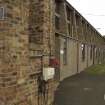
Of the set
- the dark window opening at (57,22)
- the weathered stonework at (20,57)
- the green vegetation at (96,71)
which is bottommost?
the green vegetation at (96,71)

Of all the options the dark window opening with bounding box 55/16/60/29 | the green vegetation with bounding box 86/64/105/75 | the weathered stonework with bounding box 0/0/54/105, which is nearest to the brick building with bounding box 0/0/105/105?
the weathered stonework with bounding box 0/0/54/105

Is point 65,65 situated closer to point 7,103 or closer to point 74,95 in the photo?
point 74,95

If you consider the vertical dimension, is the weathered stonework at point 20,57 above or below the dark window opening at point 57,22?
below

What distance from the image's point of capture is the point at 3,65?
6477mm

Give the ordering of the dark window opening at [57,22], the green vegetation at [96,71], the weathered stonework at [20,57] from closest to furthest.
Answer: the weathered stonework at [20,57], the dark window opening at [57,22], the green vegetation at [96,71]

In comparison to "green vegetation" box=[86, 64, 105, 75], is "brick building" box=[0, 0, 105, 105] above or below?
above

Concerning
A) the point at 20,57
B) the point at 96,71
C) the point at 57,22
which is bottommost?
the point at 96,71

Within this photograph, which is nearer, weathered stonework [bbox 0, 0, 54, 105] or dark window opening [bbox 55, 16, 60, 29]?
weathered stonework [bbox 0, 0, 54, 105]

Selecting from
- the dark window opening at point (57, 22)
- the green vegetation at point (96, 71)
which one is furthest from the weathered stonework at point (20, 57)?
the green vegetation at point (96, 71)

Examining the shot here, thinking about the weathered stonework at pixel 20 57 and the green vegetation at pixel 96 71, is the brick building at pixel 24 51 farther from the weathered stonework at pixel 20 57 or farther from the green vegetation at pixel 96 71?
the green vegetation at pixel 96 71

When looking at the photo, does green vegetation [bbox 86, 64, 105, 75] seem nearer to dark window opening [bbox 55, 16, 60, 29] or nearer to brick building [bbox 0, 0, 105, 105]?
dark window opening [bbox 55, 16, 60, 29]

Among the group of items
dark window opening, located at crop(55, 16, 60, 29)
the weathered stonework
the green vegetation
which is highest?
dark window opening, located at crop(55, 16, 60, 29)

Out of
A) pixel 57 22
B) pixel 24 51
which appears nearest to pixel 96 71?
pixel 57 22

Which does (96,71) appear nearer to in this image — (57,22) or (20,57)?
(57,22)
